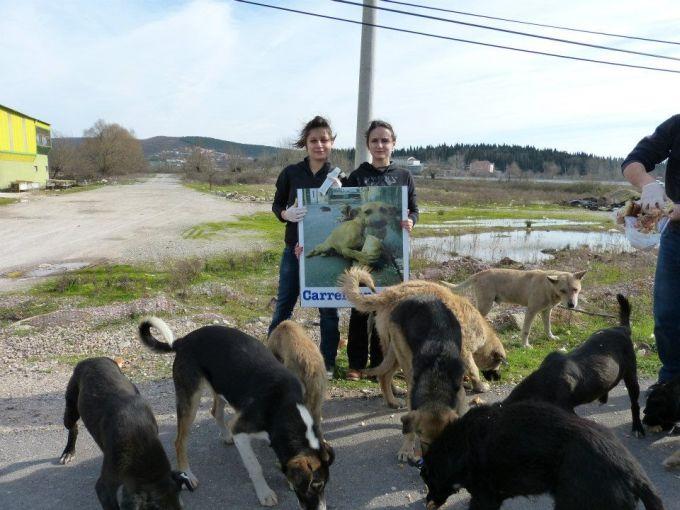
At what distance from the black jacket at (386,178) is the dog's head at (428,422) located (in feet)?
9.41

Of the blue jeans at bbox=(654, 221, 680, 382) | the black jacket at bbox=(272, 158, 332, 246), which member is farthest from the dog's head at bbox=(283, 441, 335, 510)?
the blue jeans at bbox=(654, 221, 680, 382)

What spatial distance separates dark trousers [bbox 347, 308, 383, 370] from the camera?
6.87 metres

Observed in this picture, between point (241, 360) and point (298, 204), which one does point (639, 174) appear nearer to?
point (298, 204)

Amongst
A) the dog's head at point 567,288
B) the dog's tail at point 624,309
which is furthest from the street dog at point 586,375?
the dog's head at point 567,288

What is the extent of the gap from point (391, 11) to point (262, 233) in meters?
14.4

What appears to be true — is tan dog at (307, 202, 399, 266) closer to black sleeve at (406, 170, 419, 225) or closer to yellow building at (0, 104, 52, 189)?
black sleeve at (406, 170, 419, 225)

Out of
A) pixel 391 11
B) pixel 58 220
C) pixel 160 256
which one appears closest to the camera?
pixel 391 11

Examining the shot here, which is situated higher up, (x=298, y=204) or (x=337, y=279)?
(x=298, y=204)

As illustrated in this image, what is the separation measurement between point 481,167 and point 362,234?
137 m

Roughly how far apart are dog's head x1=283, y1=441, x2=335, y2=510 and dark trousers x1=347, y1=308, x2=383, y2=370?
10.2 feet

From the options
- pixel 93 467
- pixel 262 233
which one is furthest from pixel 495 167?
pixel 93 467

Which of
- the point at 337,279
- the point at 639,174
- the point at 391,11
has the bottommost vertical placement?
the point at 337,279

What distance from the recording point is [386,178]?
6.48 m

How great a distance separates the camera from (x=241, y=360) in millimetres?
4512
